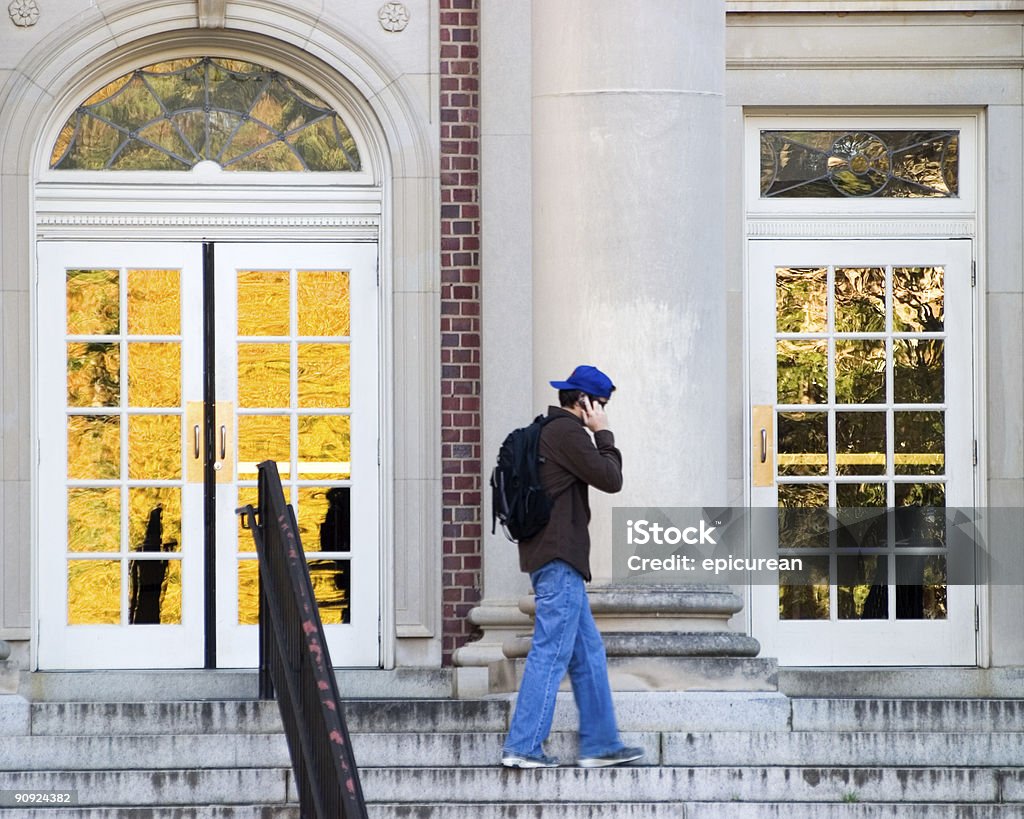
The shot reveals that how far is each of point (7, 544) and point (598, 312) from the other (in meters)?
3.40

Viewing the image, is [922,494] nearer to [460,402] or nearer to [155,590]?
[460,402]

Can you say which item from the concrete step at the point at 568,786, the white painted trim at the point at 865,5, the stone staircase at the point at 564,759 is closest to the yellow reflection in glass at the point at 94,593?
the stone staircase at the point at 564,759

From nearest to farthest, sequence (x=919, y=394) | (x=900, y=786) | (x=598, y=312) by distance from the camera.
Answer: (x=900, y=786), (x=598, y=312), (x=919, y=394)

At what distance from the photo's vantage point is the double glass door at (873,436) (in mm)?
10516

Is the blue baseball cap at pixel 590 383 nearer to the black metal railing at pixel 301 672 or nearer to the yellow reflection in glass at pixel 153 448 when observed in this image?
the black metal railing at pixel 301 672

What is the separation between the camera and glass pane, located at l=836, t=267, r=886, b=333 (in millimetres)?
10539

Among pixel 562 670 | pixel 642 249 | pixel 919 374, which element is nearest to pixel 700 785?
pixel 562 670

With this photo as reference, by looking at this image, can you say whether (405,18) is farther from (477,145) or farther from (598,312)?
(598,312)

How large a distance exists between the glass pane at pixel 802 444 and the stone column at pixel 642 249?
1678 mm

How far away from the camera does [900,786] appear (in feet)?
24.5

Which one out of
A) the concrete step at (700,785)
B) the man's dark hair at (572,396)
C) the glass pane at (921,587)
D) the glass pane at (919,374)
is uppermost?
the glass pane at (919,374)

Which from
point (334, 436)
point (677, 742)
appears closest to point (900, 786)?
point (677, 742)

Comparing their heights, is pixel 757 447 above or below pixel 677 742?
above

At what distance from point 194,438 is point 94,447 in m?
0.53
